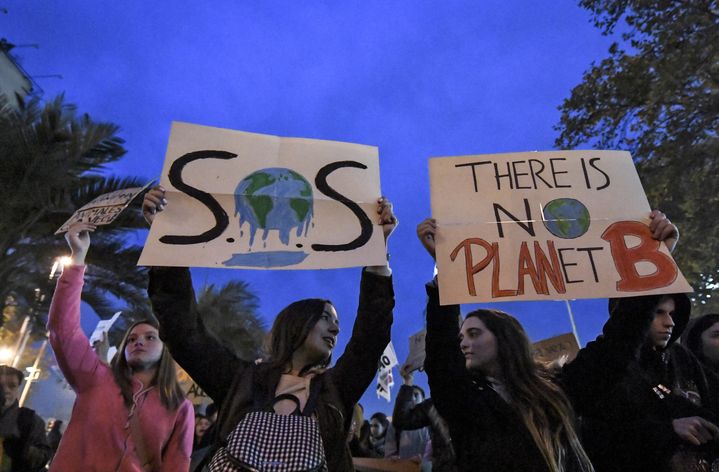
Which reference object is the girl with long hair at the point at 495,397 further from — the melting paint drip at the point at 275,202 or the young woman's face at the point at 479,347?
the melting paint drip at the point at 275,202

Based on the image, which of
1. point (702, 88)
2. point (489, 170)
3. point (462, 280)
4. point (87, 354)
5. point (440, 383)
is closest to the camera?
point (440, 383)

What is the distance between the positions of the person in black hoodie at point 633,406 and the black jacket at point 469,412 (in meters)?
0.50

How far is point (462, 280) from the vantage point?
259 cm

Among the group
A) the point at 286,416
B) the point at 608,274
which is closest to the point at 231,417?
the point at 286,416

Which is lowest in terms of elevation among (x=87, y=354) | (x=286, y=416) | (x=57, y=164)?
(x=286, y=416)

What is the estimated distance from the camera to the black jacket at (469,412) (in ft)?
7.16

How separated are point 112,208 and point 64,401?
139ft

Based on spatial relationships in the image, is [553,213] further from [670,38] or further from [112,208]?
[670,38]

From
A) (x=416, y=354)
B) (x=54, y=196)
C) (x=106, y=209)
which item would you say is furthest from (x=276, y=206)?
(x=54, y=196)

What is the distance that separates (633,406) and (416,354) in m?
2.97

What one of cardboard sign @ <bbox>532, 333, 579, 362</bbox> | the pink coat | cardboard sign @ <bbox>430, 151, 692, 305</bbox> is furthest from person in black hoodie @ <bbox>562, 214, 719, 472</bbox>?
cardboard sign @ <bbox>532, 333, 579, 362</bbox>

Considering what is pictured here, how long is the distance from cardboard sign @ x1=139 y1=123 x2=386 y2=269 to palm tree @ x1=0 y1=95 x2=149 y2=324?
7422mm

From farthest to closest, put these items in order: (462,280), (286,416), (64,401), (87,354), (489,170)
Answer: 1. (64,401)
2. (489,170)
3. (87,354)
4. (462,280)
5. (286,416)

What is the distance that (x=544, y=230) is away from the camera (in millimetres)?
2783
